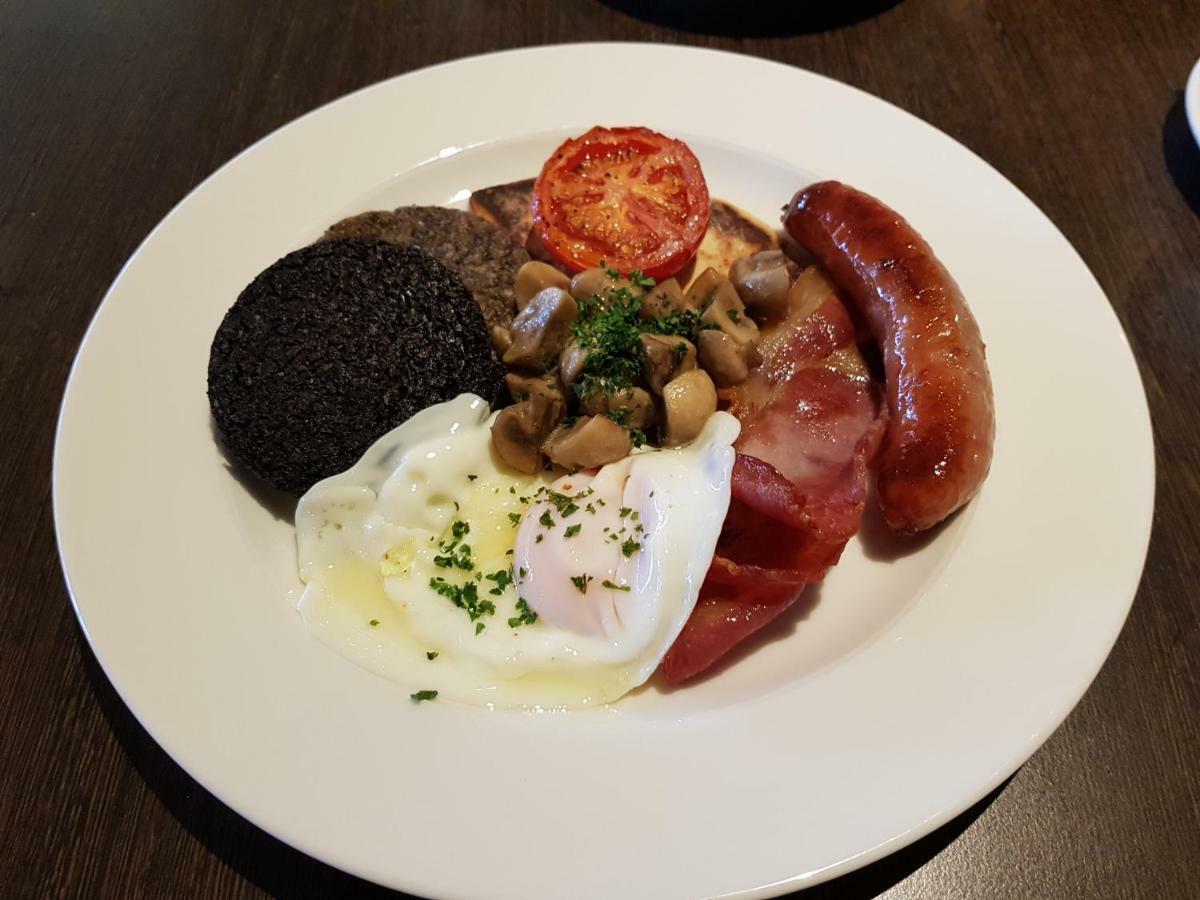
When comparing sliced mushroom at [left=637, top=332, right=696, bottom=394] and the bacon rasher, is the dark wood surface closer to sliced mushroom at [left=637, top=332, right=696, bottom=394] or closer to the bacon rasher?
the bacon rasher

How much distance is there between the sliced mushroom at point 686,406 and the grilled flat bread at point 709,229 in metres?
0.68

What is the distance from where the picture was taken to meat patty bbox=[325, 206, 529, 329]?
8.36 ft

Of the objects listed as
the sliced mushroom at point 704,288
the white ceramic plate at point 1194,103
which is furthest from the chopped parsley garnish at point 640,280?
the white ceramic plate at point 1194,103

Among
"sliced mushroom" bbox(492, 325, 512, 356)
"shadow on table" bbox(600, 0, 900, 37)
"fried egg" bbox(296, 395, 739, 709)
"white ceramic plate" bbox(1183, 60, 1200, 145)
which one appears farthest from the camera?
"shadow on table" bbox(600, 0, 900, 37)

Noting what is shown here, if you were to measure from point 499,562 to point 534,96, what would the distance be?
1.82m

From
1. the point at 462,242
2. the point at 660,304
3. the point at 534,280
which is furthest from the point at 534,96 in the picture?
the point at 660,304

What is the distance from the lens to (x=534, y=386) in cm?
231

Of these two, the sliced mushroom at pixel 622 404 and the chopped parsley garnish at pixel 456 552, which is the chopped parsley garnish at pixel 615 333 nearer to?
the sliced mushroom at pixel 622 404

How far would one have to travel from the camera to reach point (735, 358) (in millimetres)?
2373

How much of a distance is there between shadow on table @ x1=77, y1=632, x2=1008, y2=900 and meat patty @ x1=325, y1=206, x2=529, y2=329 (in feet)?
4.89

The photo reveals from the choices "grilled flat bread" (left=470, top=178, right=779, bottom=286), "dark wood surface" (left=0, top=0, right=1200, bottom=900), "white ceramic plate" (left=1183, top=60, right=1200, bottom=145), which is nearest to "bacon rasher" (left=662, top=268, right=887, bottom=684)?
"grilled flat bread" (left=470, top=178, right=779, bottom=286)

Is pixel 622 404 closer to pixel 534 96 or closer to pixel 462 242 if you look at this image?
pixel 462 242

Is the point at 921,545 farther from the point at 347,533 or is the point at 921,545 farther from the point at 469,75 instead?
the point at 469,75

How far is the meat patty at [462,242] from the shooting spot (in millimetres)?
2547
